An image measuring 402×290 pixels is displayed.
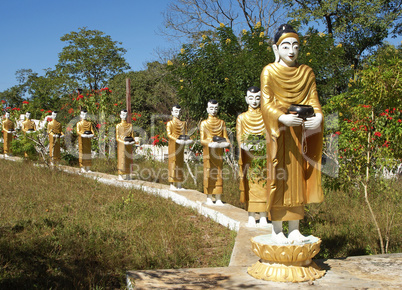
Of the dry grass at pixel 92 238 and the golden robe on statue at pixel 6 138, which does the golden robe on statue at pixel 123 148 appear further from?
the golden robe on statue at pixel 6 138

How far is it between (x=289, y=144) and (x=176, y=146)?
226 inches

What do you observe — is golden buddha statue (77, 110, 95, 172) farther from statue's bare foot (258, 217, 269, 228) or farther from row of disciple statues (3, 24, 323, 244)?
row of disciple statues (3, 24, 323, 244)

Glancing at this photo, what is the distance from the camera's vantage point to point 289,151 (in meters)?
3.90

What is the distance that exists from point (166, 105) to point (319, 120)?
→ 58.2 ft

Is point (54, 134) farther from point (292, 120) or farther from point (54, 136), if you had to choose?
point (292, 120)

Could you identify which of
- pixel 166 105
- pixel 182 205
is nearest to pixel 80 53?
pixel 166 105

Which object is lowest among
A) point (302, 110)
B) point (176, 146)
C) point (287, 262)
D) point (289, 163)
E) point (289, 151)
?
point (287, 262)

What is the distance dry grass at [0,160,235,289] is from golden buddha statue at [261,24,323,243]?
1.62m

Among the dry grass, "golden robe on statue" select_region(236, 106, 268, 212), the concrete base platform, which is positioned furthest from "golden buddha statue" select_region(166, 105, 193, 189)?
the concrete base platform

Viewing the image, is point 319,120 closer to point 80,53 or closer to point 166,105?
point 166,105

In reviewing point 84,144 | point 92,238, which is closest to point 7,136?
point 84,144

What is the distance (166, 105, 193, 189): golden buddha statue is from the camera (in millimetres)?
9336

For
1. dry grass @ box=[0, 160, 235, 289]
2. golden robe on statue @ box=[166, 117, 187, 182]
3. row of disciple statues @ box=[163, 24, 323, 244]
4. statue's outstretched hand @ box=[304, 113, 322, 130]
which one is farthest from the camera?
golden robe on statue @ box=[166, 117, 187, 182]

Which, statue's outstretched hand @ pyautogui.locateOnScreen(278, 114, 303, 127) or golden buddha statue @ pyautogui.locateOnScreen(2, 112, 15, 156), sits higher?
golden buddha statue @ pyautogui.locateOnScreen(2, 112, 15, 156)
